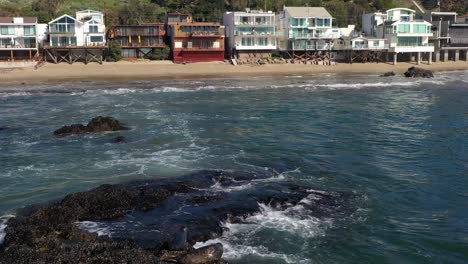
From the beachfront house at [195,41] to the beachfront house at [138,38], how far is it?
7.80ft

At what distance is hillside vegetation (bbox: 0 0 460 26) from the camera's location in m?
92.9

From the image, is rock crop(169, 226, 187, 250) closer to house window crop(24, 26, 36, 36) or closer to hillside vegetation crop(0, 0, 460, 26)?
house window crop(24, 26, 36, 36)

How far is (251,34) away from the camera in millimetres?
84625

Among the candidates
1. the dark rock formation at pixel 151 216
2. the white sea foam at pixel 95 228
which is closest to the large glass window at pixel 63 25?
the dark rock formation at pixel 151 216

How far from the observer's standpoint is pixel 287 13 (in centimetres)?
8806

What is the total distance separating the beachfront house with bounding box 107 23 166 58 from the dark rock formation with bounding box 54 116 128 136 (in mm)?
44424

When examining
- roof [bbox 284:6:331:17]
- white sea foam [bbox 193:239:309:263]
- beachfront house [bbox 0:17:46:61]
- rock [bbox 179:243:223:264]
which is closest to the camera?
rock [bbox 179:243:223:264]

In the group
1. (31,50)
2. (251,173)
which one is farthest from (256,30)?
(251,173)

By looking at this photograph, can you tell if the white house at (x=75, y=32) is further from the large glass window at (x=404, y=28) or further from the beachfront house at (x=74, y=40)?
the large glass window at (x=404, y=28)

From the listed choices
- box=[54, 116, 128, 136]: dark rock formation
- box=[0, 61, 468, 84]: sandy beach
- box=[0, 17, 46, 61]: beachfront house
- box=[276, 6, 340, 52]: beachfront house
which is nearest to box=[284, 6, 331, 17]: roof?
box=[276, 6, 340, 52]: beachfront house

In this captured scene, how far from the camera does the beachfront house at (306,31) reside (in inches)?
3433

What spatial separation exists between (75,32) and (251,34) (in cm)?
2674

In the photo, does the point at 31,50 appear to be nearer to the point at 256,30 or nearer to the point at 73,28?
the point at 73,28

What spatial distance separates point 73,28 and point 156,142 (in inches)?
1971
